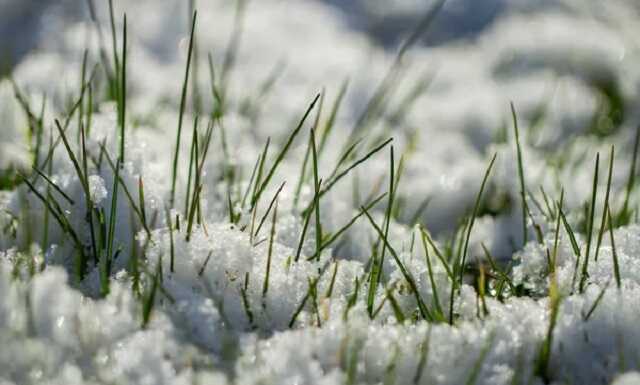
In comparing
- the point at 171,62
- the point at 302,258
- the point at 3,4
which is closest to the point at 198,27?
the point at 171,62

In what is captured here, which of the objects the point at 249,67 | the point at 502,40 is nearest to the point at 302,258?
the point at 249,67

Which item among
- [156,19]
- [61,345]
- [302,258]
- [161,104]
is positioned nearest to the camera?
[61,345]

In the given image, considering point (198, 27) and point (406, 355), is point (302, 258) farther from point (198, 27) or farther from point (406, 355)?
point (198, 27)

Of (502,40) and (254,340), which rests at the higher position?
(502,40)

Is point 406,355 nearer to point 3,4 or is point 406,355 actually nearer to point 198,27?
point 198,27

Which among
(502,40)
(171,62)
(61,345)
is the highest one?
(502,40)

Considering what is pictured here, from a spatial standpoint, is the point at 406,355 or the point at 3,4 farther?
the point at 3,4

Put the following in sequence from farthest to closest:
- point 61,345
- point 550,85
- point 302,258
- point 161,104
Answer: point 550,85 → point 161,104 → point 302,258 → point 61,345
